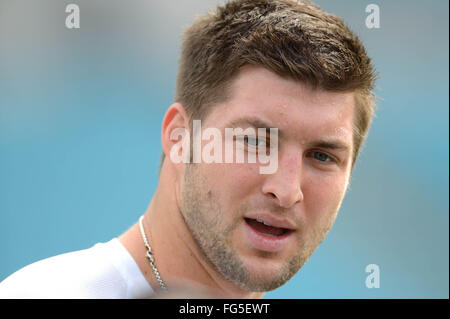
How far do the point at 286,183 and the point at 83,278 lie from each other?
0.83 m

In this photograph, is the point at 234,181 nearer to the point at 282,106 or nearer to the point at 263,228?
the point at 263,228


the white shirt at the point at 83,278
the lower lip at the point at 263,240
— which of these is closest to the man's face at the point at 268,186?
the lower lip at the point at 263,240

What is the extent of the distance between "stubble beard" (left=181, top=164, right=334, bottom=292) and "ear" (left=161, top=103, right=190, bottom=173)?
76mm

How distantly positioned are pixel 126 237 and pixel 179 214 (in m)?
0.24

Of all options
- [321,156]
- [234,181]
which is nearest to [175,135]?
[234,181]

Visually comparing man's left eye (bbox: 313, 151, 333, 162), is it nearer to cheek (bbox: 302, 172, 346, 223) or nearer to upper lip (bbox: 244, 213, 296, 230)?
cheek (bbox: 302, 172, 346, 223)

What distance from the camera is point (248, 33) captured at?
1944 mm

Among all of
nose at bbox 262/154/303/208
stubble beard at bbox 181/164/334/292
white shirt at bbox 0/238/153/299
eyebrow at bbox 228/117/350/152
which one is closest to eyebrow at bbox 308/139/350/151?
eyebrow at bbox 228/117/350/152

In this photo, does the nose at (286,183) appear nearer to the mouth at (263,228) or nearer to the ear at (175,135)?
the mouth at (263,228)

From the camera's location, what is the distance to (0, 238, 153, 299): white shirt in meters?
1.78

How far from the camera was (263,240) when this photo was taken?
5.98 ft
